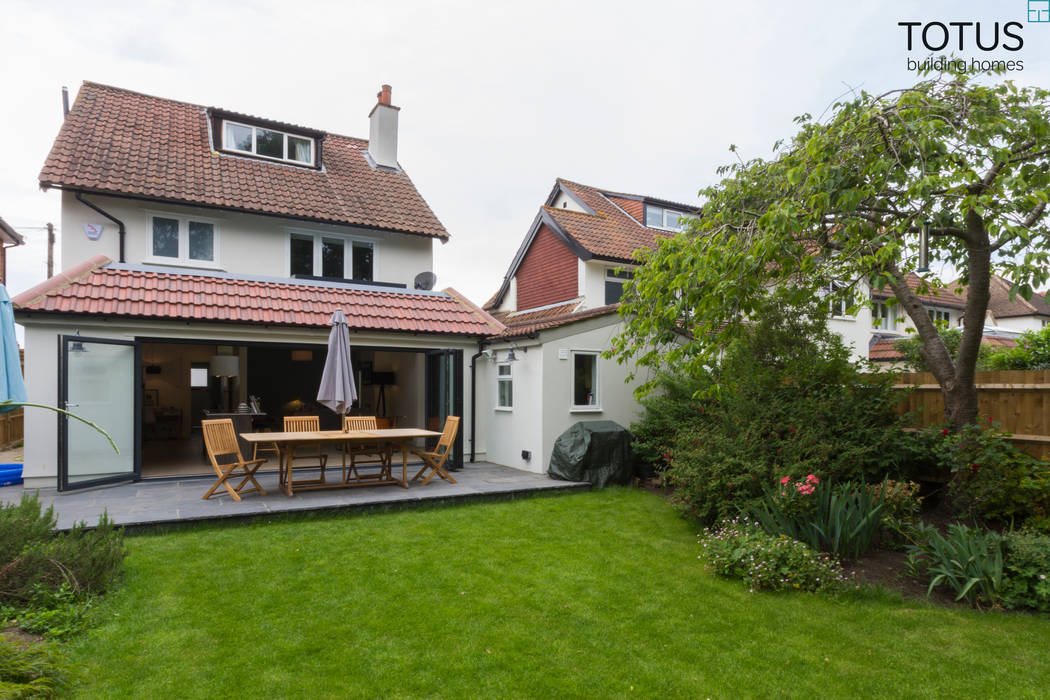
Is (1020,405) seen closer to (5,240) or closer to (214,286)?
(214,286)

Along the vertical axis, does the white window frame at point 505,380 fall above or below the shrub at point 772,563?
above

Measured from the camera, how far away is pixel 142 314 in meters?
9.30

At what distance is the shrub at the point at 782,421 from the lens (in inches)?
264

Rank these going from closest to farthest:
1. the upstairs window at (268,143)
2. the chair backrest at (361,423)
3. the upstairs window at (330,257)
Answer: the chair backrest at (361,423) → the upstairs window at (330,257) → the upstairs window at (268,143)

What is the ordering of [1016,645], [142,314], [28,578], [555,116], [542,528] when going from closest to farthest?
[1016,645] → [28,578] → [542,528] → [142,314] → [555,116]

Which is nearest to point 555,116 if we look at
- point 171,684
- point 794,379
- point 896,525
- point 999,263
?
point 794,379

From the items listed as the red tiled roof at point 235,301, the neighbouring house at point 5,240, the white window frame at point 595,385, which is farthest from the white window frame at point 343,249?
the neighbouring house at point 5,240

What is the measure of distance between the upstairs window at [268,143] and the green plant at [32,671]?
44.6ft

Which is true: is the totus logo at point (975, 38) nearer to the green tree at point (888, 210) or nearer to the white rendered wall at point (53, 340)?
the green tree at point (888, 210)

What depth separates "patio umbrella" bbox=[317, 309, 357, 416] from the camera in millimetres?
8914

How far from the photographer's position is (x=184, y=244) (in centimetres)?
1232

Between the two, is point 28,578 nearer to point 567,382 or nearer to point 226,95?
point 567,382

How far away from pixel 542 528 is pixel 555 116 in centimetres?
1120

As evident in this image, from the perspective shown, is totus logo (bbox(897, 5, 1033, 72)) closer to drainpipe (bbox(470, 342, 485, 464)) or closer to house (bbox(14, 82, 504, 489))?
house (bbox(14, 82, 504, 489))
